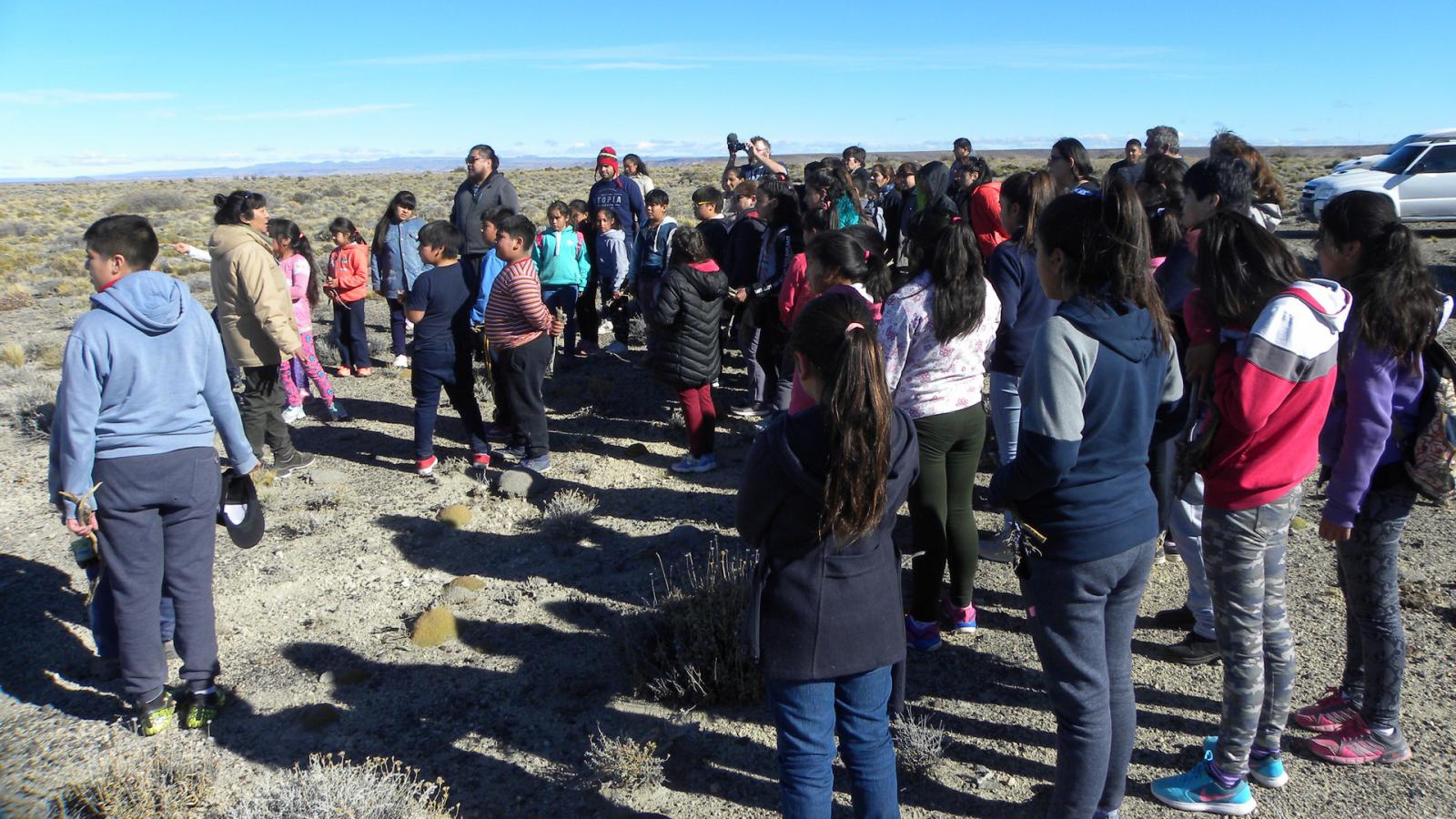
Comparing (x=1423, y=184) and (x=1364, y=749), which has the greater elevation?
(x=1423, y=184)

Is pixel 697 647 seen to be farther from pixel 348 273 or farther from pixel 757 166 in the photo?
pixel 757 166

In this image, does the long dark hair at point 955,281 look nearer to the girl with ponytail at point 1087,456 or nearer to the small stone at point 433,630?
the girl with ponytail at point 1087,456

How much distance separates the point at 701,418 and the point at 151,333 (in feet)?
11.9

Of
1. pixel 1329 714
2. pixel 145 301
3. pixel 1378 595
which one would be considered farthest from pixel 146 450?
pixel 1329 714

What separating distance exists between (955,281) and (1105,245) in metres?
1.33

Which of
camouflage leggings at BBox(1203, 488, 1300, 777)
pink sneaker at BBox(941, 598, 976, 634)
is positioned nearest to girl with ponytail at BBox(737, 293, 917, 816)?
camouflage leggings at BBox(1203, 488, 1300, 777)

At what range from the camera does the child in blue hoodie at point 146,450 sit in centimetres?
345

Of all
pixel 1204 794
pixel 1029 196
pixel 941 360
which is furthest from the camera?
pixel 1029 196

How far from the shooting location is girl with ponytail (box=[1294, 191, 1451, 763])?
2908mm

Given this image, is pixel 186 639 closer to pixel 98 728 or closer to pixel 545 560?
pixel 98 728

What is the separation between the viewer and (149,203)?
3759cm

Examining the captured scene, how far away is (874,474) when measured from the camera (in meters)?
2.37

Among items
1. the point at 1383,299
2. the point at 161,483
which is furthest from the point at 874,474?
the point at 161,483

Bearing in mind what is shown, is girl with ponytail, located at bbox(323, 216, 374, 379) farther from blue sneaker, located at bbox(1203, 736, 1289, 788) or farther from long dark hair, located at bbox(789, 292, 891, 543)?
blue sneaker, located at bbox(1203, 736, 1289, 788)
